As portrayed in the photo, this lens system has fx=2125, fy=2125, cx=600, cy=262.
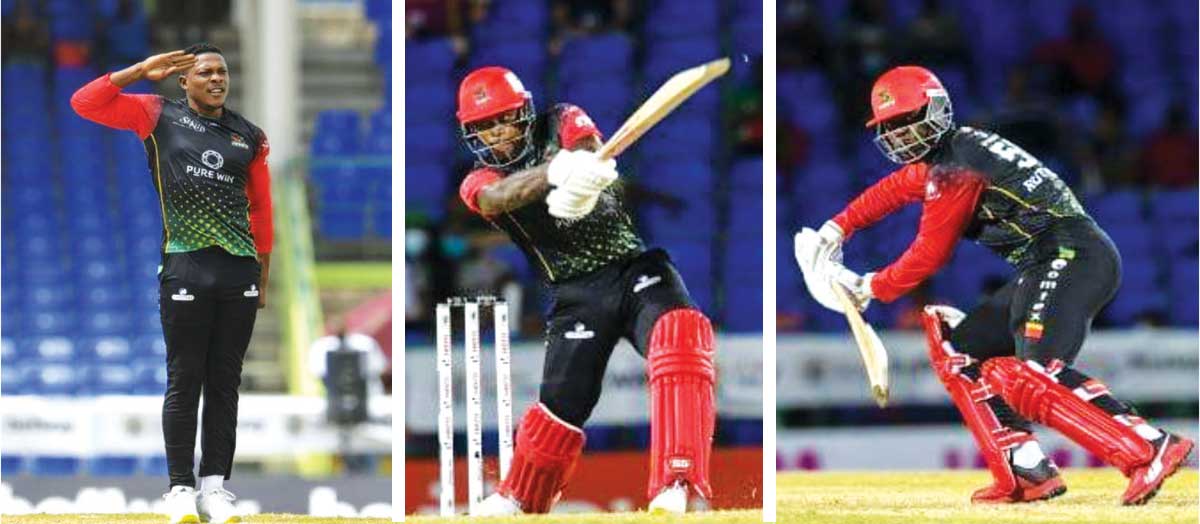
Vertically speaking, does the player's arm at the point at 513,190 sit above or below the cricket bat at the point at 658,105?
below

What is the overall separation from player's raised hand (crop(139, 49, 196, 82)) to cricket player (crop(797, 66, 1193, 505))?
176cm

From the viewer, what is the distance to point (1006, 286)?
5.67 metres

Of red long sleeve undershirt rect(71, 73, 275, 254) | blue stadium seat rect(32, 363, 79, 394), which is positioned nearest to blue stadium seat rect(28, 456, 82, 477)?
blue stadium seat rect(32, 363, 79, 394)

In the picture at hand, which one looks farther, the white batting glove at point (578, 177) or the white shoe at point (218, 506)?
the white shoe at point (218, 506)

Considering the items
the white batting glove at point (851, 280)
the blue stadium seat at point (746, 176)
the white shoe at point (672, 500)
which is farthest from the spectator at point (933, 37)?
the white shoe at point (672, 500)

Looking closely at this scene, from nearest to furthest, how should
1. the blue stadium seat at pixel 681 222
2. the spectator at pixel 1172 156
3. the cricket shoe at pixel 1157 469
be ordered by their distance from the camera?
the cricket shoe at pixel 1157 469
the blue stadium seat at pixel 681 222
the spectator at pixel 1172 156

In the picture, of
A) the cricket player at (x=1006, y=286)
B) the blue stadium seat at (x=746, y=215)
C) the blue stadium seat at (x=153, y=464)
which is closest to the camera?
the cricket player at (x=1006, y=286)

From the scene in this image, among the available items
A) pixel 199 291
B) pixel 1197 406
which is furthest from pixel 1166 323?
pixel 199 291

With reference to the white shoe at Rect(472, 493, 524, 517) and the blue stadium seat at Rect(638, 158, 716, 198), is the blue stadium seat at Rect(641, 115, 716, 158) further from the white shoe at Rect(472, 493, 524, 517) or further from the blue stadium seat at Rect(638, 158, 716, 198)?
the white shoe at Rect(472, 493, 524, 517)

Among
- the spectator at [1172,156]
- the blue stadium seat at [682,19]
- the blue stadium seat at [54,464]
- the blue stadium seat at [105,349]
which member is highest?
the blue stadium seat at [682,19]

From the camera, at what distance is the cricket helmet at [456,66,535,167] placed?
5.23 meters

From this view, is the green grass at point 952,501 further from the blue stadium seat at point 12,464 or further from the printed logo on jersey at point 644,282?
the blue stadium seat at point 12,464

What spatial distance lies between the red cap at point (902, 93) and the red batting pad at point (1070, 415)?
71 cm

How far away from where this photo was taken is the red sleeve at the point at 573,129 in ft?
16.8
